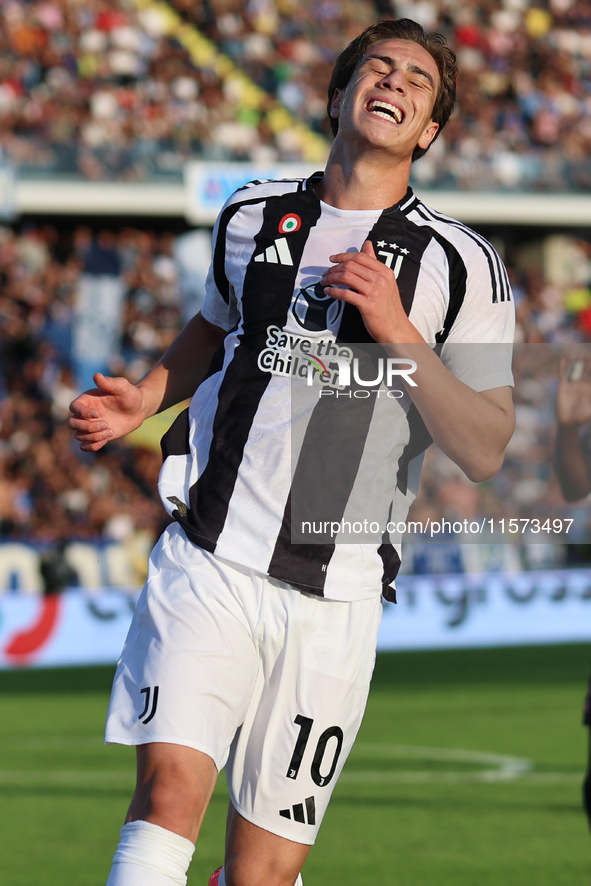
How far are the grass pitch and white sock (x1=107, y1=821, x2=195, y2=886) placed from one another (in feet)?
9.31

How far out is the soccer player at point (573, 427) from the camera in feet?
12.3

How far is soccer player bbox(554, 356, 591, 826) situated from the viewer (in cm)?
374

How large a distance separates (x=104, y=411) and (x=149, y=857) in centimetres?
107

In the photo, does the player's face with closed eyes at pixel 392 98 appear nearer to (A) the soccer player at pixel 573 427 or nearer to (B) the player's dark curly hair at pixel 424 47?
(B) the player's dark curly hair at pixel 424 47

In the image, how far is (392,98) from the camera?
3.01m

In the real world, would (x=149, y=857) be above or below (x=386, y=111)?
below

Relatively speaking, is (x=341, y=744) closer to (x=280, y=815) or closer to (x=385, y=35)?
(x=280, y=815)

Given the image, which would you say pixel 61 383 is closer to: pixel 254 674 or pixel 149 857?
pixel 254 674

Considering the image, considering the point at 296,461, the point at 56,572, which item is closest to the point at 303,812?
the point at 296,461

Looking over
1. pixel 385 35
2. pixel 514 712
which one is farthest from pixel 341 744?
pixel 514 712

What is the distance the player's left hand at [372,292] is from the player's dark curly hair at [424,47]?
0.58 meters

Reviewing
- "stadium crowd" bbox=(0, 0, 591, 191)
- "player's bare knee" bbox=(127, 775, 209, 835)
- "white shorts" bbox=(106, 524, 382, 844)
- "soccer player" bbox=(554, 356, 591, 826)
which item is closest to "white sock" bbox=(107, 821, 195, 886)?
"player's bare knee" bbox=(127, 775, 209, 835)

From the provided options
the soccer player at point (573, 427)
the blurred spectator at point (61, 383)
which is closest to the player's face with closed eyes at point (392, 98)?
the soccer player at point (573, 427)

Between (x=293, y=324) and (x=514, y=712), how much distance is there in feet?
26.4
